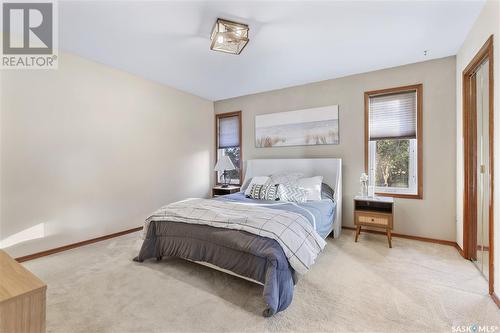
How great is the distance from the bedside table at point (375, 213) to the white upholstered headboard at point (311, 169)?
329 mm

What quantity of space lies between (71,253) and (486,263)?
15.5 ft

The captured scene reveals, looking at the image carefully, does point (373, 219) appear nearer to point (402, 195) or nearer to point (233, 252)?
point (402, 195)

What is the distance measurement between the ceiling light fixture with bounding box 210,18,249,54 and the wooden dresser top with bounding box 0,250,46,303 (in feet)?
8.10

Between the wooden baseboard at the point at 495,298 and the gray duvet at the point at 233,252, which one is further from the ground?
the gray duvet at the point at 233,252

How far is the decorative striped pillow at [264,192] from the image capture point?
340 centimetres

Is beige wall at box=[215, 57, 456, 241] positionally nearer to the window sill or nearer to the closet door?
the window sill

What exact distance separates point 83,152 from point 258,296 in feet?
10.0

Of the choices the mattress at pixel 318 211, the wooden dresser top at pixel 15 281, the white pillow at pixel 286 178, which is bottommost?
the mattress at pixel 318 211

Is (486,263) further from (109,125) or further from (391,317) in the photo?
(109,125)

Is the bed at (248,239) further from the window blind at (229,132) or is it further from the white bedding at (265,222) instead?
the window blind at (229,132)

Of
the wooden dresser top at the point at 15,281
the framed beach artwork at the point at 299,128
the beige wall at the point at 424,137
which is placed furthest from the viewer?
the framed beach artwork at the point at 299,128

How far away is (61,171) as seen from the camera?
9.92 feet
